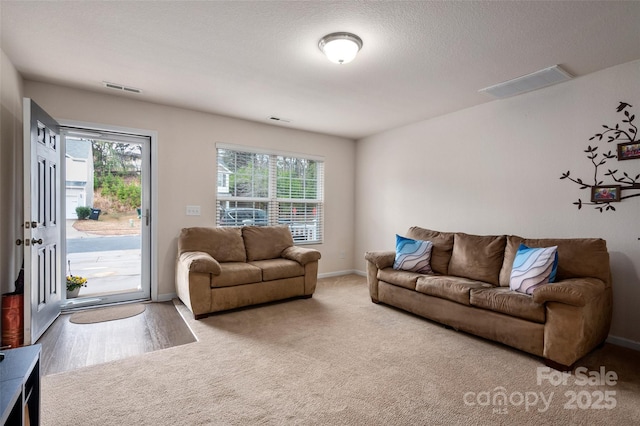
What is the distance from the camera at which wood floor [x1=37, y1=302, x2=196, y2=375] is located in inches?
99.5

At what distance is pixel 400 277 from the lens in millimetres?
3678

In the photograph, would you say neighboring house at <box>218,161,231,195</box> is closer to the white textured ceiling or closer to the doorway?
the doorway

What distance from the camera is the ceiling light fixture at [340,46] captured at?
2.45 metres

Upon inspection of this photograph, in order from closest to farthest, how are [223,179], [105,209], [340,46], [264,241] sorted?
[340,46] → [105,209] → [264,241] → [223,179]

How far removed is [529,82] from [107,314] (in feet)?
17.4

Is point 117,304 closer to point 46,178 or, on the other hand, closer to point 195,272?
point 195,272

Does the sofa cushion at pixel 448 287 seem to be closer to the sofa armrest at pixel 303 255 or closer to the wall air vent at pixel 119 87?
the sofa armrest at pixel 303 255

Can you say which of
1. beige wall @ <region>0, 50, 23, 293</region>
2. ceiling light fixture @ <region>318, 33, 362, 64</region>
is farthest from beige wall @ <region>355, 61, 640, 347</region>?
beige wall @ <region>0, 50, 23, 293</region>

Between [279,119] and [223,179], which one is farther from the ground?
[279,119]

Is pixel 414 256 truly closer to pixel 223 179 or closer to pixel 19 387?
pixel 223 179

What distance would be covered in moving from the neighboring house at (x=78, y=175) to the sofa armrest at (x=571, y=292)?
5.08 meters

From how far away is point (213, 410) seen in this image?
6.19 feet

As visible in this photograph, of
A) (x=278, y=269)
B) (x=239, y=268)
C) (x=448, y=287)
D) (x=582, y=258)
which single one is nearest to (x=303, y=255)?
(x=278, y=269)

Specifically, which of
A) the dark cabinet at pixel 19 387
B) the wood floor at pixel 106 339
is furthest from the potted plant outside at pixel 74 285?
the dark cabinet at pixel 19 387
